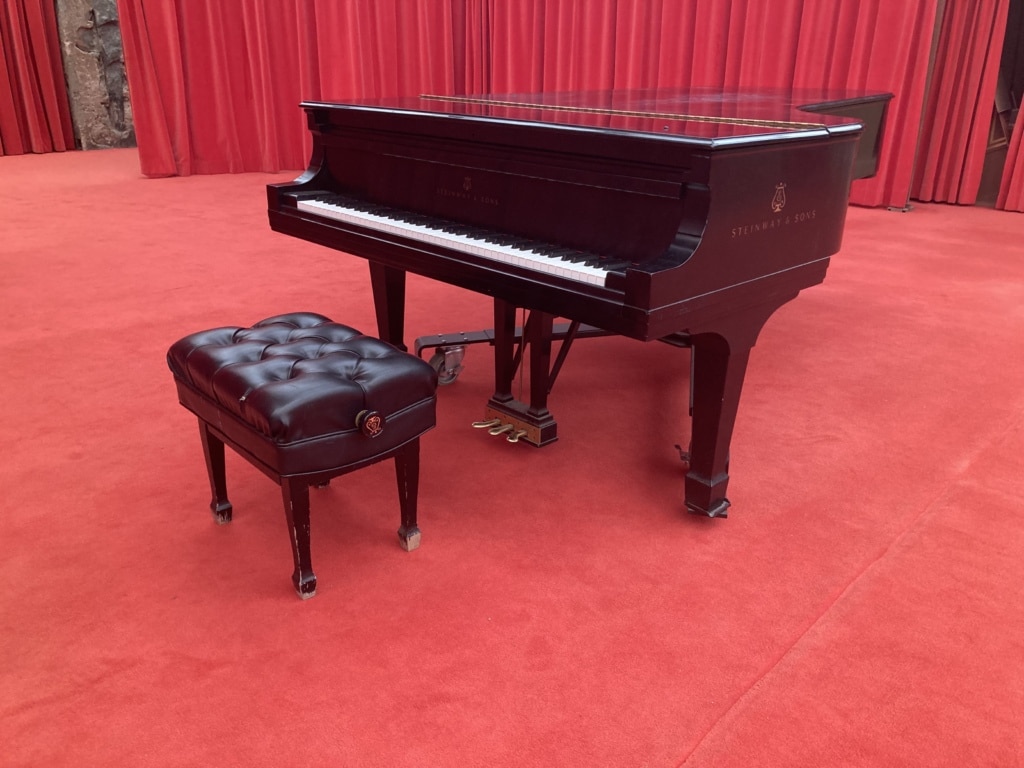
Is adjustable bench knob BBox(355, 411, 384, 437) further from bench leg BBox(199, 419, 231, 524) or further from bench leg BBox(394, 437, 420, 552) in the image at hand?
bench leg BBox(199, 419, 231, 524)

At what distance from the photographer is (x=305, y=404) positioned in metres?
1.52

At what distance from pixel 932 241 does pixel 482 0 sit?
14.2 ft

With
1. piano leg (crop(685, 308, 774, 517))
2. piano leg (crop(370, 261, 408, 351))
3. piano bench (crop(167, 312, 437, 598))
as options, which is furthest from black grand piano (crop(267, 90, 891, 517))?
piano bench (crop(167, 312, 437, 598))

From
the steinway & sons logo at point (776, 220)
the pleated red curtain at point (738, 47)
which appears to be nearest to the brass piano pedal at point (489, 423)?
the steinway & sons logo at point (776, 220)

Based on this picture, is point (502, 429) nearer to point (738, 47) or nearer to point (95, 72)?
point (738, 47)

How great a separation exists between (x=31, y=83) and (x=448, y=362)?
7.14 metres

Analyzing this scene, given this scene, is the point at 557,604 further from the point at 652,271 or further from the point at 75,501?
the point at 75,501

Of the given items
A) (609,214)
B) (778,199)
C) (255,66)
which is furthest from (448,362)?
(255,66)

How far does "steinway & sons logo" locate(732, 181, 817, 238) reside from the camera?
164 centimetres

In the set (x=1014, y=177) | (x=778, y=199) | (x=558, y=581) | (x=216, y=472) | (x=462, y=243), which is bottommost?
(x=558, y=581)

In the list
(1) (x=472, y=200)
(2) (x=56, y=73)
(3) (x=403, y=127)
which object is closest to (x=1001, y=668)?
(1) (x=472, y=200)

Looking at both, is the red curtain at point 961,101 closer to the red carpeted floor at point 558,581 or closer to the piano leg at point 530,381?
the red carpeted floor at point 558,581

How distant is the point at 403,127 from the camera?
7.13 feet

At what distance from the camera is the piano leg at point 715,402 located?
69.9 inches
